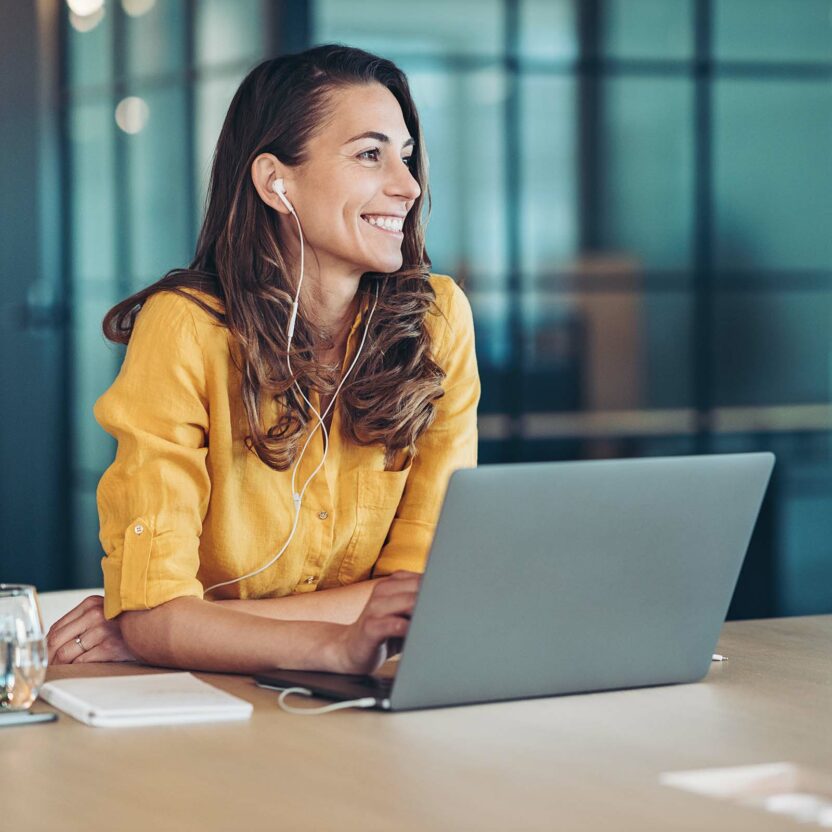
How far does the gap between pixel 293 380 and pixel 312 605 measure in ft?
0.95

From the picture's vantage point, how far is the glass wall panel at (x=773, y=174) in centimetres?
530

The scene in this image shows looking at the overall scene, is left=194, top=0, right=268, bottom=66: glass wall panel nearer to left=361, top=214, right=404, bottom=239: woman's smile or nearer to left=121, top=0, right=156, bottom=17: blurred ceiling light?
left=121, top=0, right=156, bottom=17: blurred ceiling light

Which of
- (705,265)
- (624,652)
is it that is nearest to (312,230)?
(624,652)

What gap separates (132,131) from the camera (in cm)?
445

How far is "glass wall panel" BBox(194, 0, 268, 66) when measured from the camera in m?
4.49

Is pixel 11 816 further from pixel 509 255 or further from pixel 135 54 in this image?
pixel 509 255

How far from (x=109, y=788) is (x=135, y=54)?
12.1 ft

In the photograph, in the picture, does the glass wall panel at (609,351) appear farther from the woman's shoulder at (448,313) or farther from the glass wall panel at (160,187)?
the woman's shoulder at (448,313)

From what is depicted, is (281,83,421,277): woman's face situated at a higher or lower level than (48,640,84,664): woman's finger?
higher

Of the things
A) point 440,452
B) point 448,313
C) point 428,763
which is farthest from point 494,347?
point 428,763

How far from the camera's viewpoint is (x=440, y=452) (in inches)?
81.2

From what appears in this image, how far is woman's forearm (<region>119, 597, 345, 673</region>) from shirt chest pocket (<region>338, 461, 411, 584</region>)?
384 millimetres

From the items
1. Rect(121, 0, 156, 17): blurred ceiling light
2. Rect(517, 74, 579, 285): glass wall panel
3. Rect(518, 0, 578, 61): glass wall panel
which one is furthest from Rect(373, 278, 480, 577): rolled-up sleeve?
Rect(518, 0, 578, 61): glass wall panel

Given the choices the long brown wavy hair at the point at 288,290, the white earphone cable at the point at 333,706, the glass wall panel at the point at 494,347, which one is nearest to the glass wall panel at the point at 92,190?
the glass wall panel at the point at 494,347
